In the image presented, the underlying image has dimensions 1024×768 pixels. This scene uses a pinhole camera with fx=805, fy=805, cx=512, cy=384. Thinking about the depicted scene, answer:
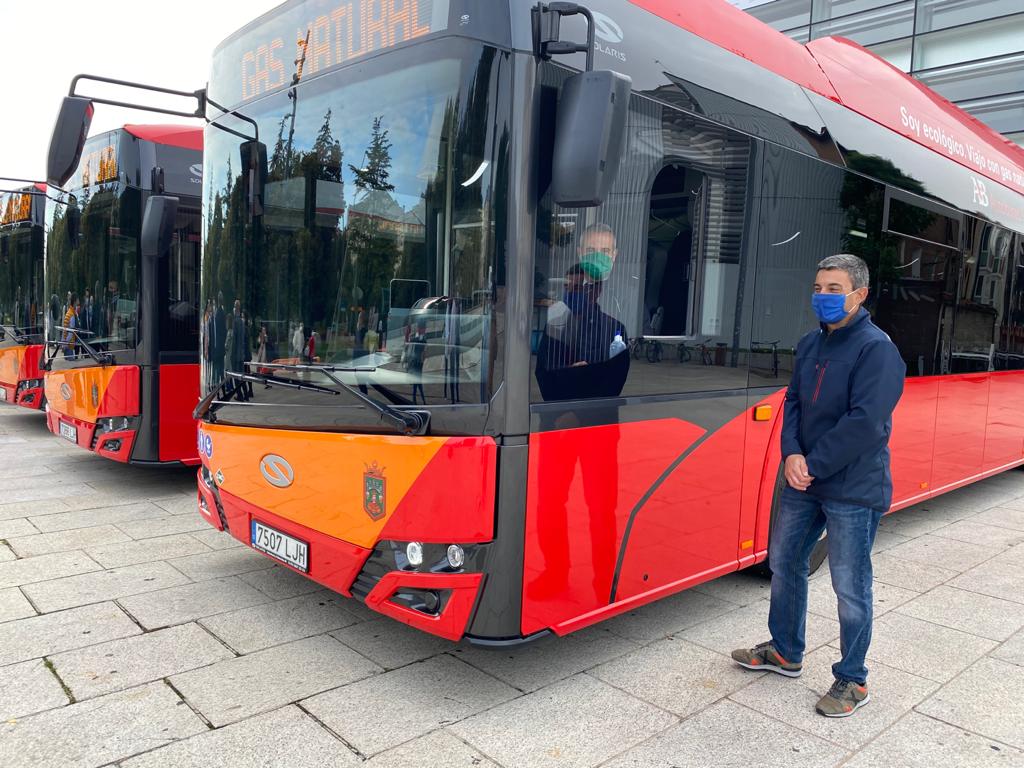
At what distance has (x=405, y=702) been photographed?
331 centimetres

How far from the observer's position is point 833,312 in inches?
128

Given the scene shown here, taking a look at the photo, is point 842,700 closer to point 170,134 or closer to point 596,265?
point 596,265

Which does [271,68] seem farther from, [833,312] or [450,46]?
[833,312]

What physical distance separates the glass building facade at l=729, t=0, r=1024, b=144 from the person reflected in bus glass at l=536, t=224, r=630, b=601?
2056 cm

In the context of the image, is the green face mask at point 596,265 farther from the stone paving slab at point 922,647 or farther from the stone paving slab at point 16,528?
the stone paving slab at point 16,528

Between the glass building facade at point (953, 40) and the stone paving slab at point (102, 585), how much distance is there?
68.5 ft

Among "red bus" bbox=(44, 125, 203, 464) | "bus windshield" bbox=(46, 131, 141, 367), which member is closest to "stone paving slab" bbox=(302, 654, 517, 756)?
"red bus" bbox=(44, 125, 203, 464)

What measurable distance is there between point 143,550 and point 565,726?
336 centimetres

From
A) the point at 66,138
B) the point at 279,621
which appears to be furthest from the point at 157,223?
the point at 279,621

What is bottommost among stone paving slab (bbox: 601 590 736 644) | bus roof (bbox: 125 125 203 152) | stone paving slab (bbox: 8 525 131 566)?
stone paving slab (bbox: 8 525 131 566)

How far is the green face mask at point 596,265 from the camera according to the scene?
3.24 metres

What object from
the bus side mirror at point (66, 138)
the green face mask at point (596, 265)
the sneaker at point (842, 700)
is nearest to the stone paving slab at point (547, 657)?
the sneaker at point (842, 700)

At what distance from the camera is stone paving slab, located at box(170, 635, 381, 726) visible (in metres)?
3.22

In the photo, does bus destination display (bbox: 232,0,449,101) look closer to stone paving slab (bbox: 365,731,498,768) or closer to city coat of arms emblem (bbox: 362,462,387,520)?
city coat of arms emblem (bbox: 362,462,387,520)
